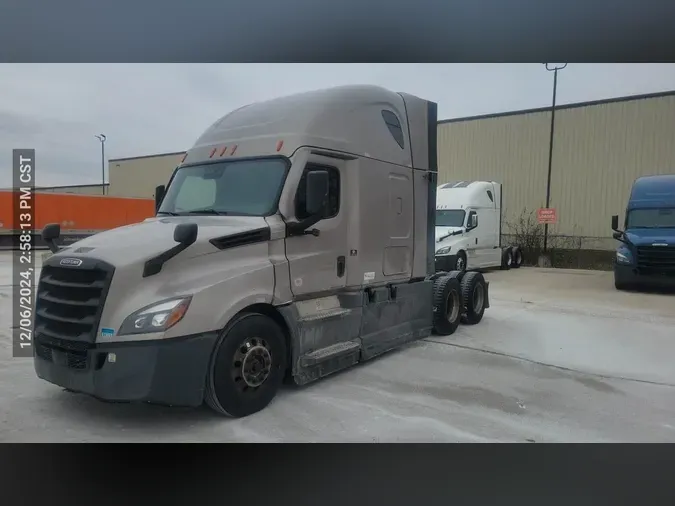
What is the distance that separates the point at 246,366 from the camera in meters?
4.41

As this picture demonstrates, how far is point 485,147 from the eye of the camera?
23062 millimetres

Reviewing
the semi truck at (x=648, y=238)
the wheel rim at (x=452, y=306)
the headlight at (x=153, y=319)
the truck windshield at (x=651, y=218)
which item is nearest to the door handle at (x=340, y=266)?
the headlight at (x=153, y=319)

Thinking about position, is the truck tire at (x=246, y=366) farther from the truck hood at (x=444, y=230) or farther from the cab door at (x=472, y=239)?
the cab door at (x=472, y=239)

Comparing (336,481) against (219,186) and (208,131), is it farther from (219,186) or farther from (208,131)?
(208,131)

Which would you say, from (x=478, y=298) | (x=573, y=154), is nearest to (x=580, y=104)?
(x=573, y=154)

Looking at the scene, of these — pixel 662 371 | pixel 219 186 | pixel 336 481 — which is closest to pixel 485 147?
pixel 662 371

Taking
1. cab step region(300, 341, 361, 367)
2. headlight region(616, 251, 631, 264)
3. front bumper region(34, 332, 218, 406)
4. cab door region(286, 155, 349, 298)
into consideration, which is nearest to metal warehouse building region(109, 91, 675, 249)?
headlight region(616, 251, 631, 264)

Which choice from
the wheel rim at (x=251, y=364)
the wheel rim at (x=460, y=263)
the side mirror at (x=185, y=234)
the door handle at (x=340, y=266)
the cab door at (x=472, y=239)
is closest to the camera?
the side mirror at (x=185, y=234)

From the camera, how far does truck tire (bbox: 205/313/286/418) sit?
4207mm

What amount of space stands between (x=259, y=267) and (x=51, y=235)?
2.05 metres

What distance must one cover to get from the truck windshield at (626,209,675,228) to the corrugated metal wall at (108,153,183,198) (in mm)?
24148

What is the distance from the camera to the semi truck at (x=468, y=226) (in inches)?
601

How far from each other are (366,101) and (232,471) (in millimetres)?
4311

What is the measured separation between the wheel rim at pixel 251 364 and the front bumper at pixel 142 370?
12.8 inches
